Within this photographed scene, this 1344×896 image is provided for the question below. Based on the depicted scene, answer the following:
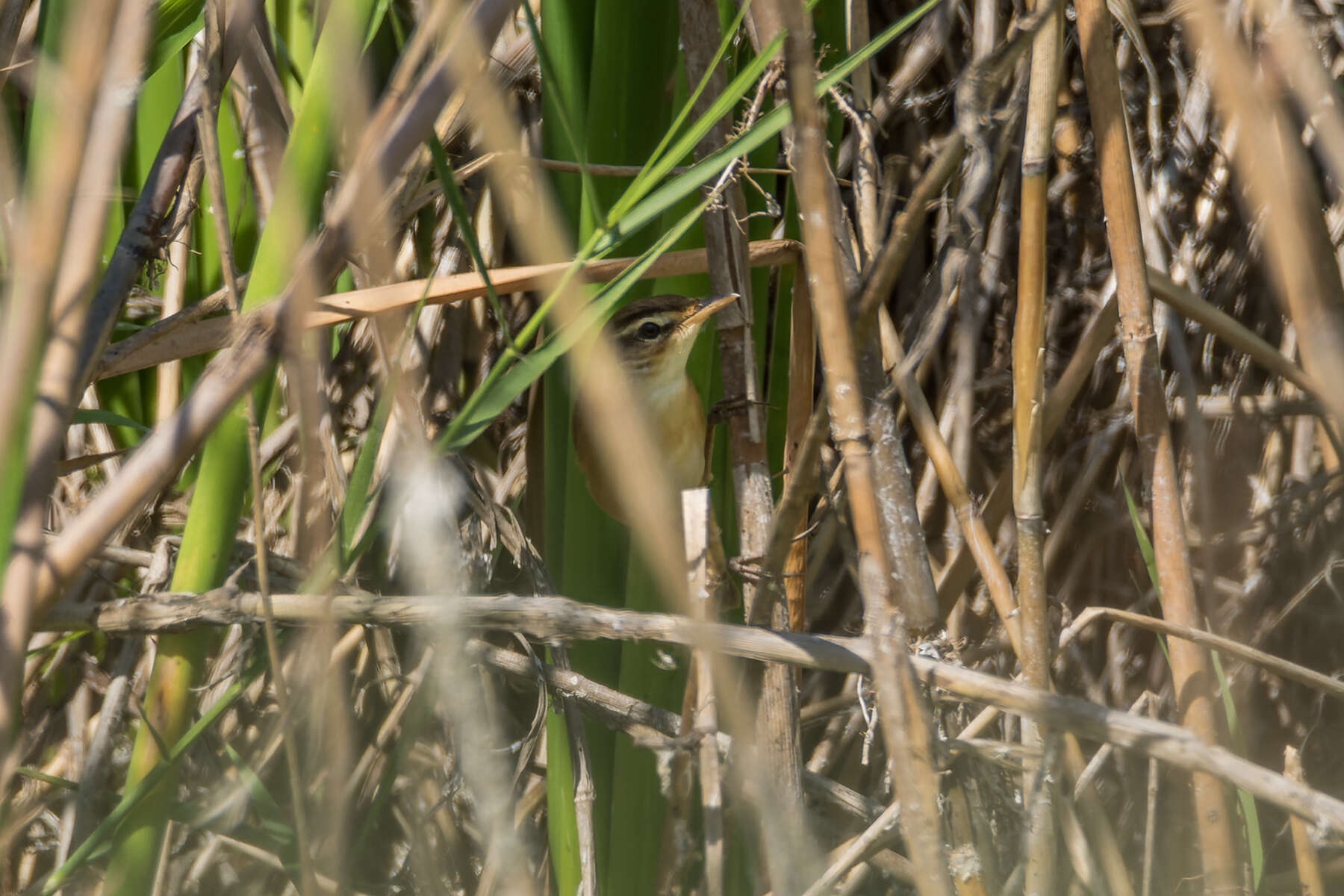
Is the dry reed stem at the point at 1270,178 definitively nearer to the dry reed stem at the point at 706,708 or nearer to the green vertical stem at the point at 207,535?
the dry reed stem at the point at 706,708

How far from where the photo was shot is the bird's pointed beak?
4.56ft

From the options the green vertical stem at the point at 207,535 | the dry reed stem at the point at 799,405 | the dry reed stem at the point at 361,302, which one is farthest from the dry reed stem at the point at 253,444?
the dry reed stem at the point at 799,405

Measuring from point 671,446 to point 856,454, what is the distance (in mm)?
1410

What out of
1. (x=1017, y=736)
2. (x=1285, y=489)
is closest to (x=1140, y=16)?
(x=1285, y=489)

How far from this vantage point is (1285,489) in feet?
6.96

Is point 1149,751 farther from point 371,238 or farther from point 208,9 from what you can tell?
point 208,9

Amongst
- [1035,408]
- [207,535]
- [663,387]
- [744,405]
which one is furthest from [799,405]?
[207,535]

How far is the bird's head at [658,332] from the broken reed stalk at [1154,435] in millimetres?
644

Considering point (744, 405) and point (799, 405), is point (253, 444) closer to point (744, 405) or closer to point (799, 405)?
point (744, 405)

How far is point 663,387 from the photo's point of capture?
91.4 inches

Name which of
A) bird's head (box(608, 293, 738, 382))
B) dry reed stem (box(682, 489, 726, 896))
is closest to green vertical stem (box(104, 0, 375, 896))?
dry reed stem (box(682, 489, 726, 896))

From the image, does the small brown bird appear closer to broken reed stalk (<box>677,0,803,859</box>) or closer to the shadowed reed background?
the shadowed reed background

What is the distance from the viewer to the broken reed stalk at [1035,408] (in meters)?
1.23

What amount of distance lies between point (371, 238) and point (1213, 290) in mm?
1984
